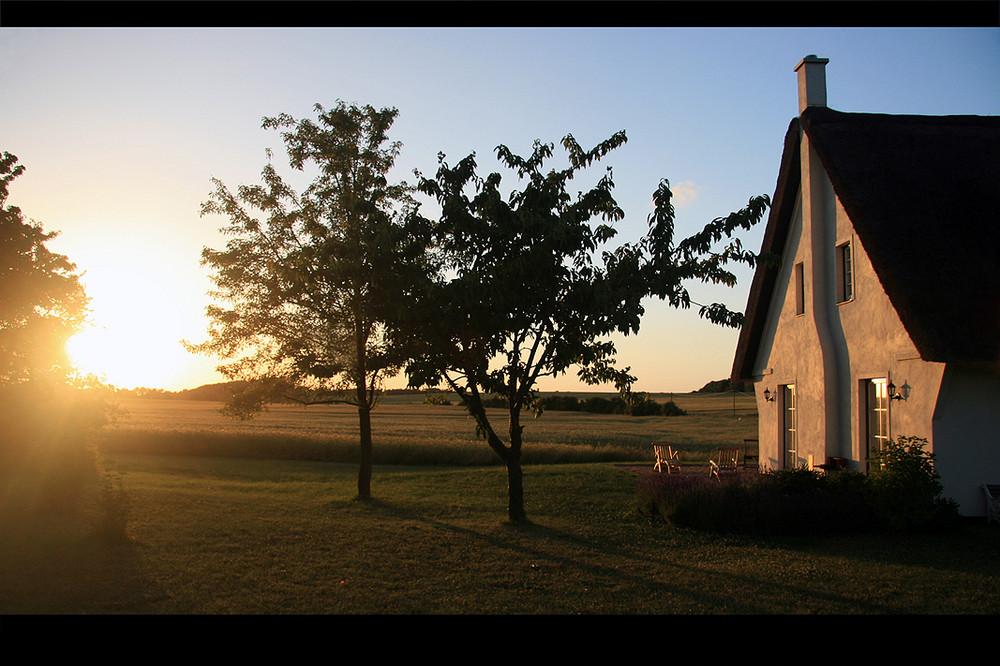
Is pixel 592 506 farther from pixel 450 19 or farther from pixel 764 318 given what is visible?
pixel 450 19

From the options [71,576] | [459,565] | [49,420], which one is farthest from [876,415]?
[49,420]

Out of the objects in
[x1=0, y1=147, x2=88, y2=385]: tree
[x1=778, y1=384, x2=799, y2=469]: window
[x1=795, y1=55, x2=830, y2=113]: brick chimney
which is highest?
[x1=795, y1=55, x2=830, y2=113]: brick chimney

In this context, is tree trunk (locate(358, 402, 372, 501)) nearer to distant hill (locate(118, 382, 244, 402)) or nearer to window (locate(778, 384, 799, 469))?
window (locate(778, 384, 799, 469))

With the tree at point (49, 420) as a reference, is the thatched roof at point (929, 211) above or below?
above

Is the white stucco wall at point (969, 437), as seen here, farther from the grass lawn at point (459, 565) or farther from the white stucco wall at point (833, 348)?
the grass lawn at point (459, 565)

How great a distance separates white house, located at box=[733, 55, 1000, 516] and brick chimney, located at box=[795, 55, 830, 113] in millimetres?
25

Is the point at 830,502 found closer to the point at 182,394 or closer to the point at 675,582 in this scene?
the point at 675,582

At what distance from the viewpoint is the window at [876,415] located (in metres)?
13.8

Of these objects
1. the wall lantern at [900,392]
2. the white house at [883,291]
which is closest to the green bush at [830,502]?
the white house at [883,291]

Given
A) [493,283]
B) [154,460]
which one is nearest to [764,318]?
[493,283]

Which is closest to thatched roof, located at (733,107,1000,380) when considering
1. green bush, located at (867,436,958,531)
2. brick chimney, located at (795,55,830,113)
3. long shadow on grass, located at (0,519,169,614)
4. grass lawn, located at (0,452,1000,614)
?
brick chimney, located at (795,55,830,113)

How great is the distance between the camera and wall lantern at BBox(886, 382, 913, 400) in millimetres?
12830

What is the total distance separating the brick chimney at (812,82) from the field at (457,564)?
994 centimetres

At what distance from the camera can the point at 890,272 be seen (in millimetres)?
12617
